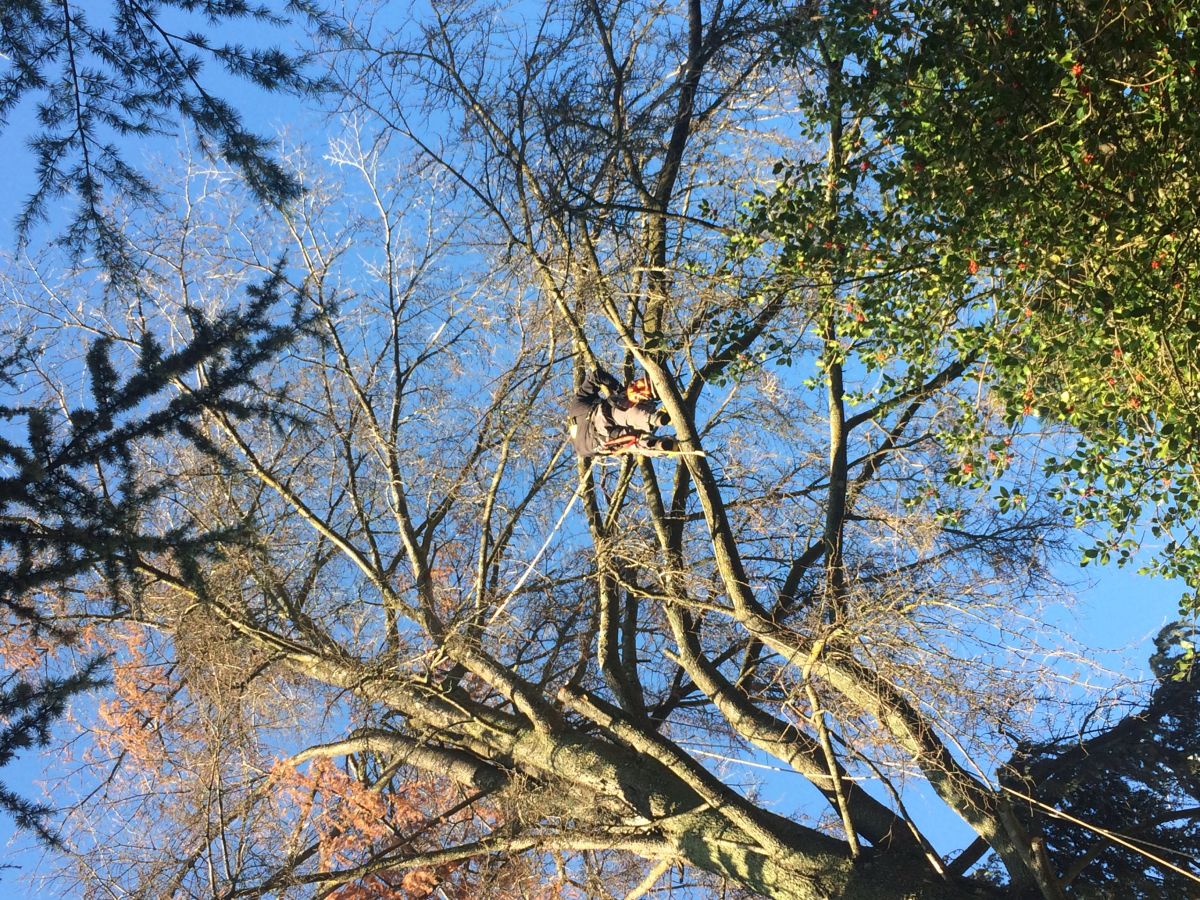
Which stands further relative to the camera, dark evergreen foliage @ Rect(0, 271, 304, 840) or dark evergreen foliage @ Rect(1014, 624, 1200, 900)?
dark evergreen foliage @ Rect(1014, 624, 1200, 900)

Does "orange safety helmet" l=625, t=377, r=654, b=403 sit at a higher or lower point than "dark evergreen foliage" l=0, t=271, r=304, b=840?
higher

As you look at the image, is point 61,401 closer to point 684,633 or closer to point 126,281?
point 126,281

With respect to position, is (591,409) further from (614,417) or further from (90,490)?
(90,490)

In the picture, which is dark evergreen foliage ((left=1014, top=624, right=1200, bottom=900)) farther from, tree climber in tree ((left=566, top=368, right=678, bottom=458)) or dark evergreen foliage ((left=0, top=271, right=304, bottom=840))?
dark evergreen foliage ((left=0, top=271, right=304, bottom=840))

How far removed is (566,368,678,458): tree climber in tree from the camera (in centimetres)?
695

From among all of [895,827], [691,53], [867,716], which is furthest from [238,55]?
[895,827]

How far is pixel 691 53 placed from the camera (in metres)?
7.33

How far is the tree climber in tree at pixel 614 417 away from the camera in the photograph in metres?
6.95

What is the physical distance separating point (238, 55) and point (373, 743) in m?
6.39

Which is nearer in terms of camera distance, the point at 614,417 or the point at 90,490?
the point at 90,490

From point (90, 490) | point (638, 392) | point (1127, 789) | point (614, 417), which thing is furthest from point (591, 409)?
point (1127, 789)

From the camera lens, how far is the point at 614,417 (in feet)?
23.1

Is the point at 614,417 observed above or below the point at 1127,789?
above

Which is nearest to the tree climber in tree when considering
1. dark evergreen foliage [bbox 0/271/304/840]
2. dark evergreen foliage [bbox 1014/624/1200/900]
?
dark evergreen foliage [bbox 0/271/304/840]
